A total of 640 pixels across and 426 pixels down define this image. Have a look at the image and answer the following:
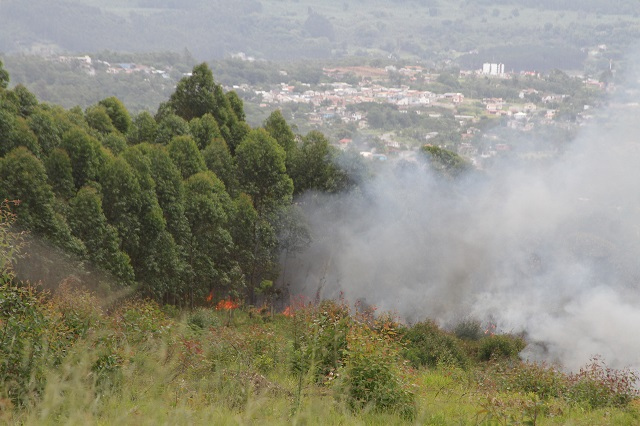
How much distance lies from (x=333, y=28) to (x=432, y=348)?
360 ft

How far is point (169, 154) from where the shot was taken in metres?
22.8

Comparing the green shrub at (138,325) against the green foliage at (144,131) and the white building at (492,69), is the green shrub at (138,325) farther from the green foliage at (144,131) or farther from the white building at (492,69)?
the white building at (492,69)

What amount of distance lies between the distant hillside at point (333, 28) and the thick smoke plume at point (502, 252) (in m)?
47.4

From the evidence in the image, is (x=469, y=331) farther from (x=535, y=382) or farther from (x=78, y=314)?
(x=78, y=314)

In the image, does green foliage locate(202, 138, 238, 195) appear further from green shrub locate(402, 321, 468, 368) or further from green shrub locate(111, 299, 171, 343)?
green shrub locate(111, 299, 171, 343)

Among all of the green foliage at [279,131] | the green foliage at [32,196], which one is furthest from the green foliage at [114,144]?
the green foliage at [279,131]

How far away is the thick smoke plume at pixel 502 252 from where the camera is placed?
19.6 meters

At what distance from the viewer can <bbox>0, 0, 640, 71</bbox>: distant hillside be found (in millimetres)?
90375

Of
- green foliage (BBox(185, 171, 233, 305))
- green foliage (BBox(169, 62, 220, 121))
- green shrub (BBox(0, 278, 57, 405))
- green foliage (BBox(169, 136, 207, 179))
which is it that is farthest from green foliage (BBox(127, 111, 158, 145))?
green shrub (BBox(0, 278, 57, 405))

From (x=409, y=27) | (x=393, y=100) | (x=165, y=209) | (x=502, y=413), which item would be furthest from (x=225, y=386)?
A: (x=409, y=27)

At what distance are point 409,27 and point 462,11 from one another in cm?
1386

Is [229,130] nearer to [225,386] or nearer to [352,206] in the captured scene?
[352,206]

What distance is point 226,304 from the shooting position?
2248 cm

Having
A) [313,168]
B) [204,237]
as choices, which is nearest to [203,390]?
[204,237]
